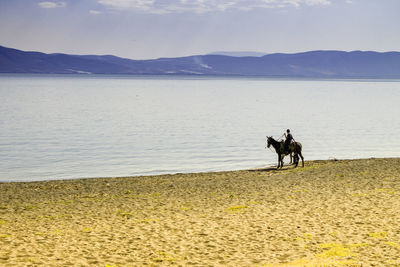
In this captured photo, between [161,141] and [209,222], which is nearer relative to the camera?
[209,222]

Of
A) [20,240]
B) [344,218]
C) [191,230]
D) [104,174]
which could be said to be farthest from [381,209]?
[104,174]

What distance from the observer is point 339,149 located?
38000 mm

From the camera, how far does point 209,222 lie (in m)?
13.8

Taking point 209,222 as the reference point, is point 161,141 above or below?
above

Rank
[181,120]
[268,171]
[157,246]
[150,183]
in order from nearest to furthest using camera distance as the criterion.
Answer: [157,246] → [150,183] → [268,171] → [181,120]

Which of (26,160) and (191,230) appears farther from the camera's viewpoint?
(26,160)

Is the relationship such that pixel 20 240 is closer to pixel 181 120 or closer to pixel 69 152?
pixel 69 152

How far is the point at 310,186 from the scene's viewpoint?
1931 cm

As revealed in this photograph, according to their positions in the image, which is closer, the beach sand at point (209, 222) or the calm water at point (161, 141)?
the beach sand at point (209, 222)

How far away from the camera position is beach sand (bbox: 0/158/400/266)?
10633 millimetres

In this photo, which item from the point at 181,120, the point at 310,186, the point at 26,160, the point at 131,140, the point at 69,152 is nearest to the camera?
the point at 310,186

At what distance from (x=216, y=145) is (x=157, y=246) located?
28.3m

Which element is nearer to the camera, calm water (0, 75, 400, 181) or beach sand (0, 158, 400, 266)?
beach sand (0, 158, 400, 266)

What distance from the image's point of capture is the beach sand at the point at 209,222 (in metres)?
10.6
